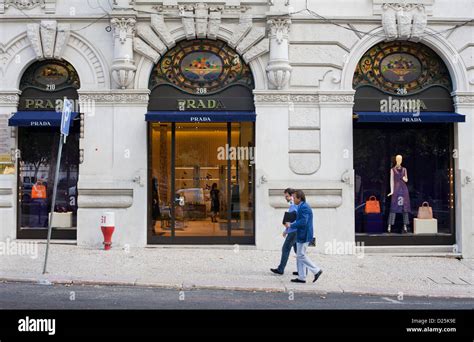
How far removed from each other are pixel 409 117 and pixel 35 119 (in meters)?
10.1

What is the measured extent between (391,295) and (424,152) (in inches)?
270

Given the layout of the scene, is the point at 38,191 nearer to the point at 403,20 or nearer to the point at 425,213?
the point at 425,213

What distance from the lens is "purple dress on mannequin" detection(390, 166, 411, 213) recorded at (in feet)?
55.9

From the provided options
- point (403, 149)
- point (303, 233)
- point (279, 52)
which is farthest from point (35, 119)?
point (403, 149)

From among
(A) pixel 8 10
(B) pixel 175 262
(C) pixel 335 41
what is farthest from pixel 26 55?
(C) pixel 335 41

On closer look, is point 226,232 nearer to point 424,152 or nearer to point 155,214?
point 155,214

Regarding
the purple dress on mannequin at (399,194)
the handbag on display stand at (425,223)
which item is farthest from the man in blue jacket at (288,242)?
the handbag on display stand at (425,223)

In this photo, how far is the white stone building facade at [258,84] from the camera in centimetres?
1625

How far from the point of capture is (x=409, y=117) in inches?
642

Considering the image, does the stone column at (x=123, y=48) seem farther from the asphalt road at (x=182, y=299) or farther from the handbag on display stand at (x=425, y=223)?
the handbag on display stand at (x=425, y=223)

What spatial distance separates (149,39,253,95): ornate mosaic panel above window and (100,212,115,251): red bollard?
4166 millimetres

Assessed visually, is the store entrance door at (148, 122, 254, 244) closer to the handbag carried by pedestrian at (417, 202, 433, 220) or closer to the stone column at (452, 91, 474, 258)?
the handbag carried by pedestrian at (417, 202, 433, 220)

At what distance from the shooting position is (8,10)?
16531 mm

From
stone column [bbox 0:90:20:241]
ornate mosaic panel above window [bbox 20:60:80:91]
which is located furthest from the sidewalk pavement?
ornate mosaic panel above window [bbox 20:60:80:91]
